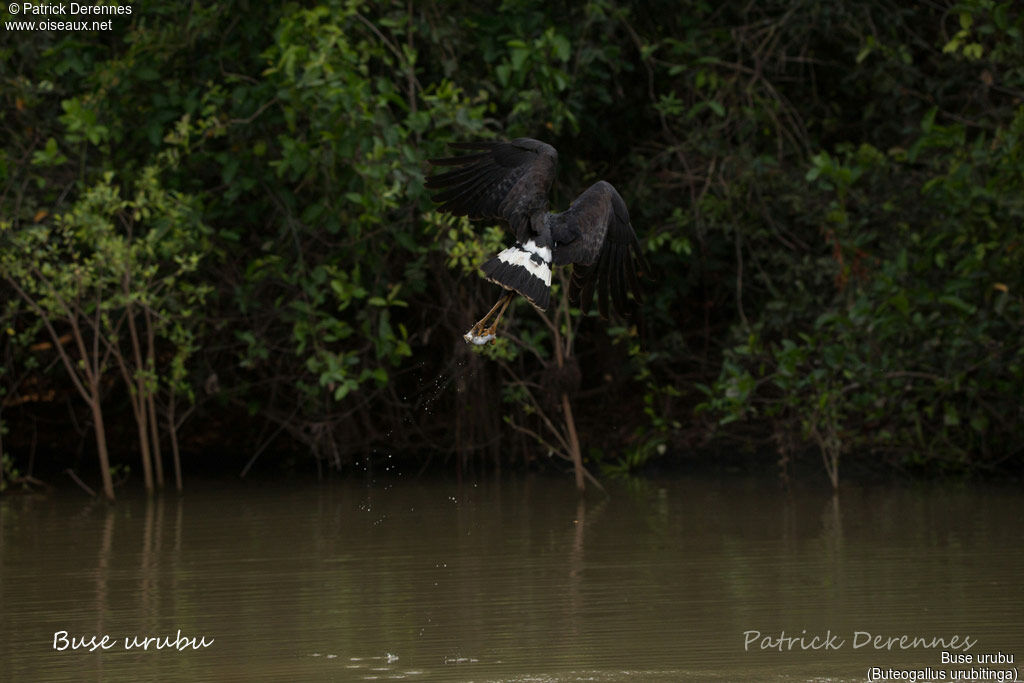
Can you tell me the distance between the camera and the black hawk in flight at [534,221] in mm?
5844

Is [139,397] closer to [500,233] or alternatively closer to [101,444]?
[101,444]

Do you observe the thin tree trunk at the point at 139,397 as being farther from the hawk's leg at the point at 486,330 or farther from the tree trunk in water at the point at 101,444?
the hawk's leg at the point at 486,330

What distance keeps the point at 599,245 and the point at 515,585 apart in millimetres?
1663

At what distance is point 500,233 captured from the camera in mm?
9109

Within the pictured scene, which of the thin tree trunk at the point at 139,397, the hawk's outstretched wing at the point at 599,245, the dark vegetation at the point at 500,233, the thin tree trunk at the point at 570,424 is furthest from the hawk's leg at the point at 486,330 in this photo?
the thin tree trunk at the point at 139,397

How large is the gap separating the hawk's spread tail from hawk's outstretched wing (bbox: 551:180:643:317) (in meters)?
0.13

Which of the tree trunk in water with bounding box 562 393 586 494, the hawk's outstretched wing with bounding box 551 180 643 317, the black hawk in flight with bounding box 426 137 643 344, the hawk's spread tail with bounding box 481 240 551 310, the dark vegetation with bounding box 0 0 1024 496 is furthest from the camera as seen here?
the tree trunk in water with bounding box 562 393 586 494

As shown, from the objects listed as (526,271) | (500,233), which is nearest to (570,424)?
(500,233)

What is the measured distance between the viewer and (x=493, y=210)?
6.14m

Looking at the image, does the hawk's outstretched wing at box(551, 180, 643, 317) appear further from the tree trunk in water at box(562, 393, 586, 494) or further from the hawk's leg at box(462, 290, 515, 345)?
the tree trunk in water at box(562, 393, 586, 494)

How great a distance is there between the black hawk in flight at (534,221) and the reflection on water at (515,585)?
125cm

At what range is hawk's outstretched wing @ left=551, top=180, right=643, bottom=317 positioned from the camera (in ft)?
19.7

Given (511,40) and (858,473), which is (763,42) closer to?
(511,40)

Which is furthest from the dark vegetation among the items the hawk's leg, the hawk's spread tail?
the hawk's spread tail
